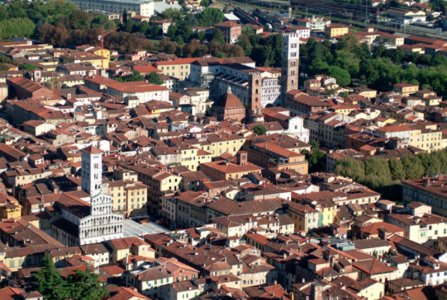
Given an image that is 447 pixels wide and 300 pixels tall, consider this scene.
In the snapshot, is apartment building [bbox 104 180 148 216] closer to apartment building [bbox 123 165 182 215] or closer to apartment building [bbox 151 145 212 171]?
apartment building [bbox 123 165 182 215]

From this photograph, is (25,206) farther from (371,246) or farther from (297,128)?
(297,128)

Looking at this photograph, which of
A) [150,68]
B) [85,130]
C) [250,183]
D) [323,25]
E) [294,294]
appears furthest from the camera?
[323,25]

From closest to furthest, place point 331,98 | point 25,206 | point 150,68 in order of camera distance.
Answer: point 25,206, point 331,98, point 150,68

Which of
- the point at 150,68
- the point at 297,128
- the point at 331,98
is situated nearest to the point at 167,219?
the point at 297,128

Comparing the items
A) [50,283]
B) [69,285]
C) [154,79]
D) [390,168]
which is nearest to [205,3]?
[154,79]

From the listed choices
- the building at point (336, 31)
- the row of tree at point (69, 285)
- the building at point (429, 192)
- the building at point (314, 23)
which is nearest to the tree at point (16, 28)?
the building at point (314, 23)

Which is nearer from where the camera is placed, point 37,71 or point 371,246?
point 371,246

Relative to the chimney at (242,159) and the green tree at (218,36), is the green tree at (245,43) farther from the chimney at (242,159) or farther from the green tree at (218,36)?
the chimney at (242,159)
